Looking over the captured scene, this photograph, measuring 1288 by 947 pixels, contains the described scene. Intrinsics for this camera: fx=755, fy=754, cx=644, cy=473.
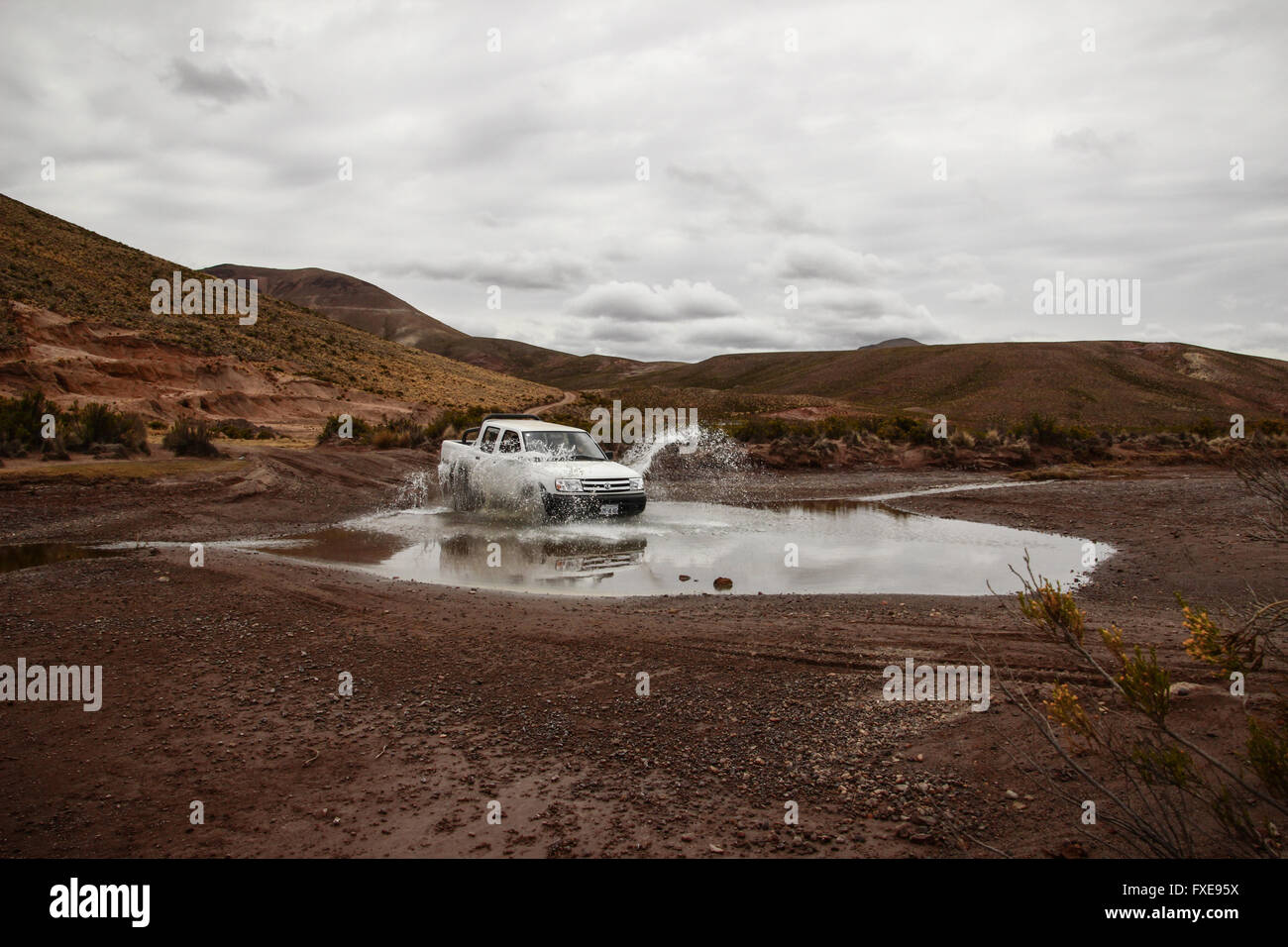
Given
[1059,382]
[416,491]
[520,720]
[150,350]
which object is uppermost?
[1059,382]

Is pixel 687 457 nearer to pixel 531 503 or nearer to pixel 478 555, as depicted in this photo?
pixel 531 503

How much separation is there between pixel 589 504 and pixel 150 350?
3628 centimetres

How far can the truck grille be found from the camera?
1359 cm

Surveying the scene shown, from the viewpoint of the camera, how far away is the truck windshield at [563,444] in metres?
14.8

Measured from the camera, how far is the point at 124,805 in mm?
3812

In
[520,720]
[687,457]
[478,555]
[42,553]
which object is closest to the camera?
[520,720]

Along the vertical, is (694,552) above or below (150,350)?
below

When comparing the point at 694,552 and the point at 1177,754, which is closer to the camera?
the point at 1177,754

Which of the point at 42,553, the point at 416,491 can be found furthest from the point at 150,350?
the point at 42,553

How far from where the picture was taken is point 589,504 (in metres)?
13.6

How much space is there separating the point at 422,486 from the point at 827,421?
19124mm
